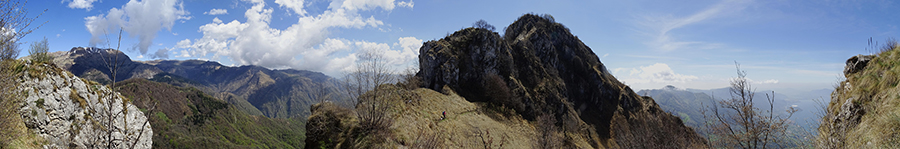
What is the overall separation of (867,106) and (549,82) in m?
45.8

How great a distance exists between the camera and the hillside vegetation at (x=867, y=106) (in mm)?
9906

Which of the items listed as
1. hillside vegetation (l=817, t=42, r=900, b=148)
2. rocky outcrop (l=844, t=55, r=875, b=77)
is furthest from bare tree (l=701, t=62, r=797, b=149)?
rocky outcrop (l=844, t=55, r=875, b=77)

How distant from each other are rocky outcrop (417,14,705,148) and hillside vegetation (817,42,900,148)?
790 inches

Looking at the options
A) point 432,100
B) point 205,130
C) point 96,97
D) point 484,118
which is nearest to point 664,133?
point 484,118

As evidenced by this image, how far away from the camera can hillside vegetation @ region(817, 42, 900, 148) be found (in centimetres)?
991

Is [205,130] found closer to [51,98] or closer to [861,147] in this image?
[51,98]

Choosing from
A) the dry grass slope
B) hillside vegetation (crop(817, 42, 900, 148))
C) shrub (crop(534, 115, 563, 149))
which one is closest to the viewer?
hillside vegetation (crop(817, 42, 900, 148))

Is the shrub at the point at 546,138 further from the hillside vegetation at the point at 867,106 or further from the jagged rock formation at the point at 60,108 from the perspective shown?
the jagged rock formation at the point at 60,108

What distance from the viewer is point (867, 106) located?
1186 cm

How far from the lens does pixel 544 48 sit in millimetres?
69562

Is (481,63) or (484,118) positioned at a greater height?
(481,63)

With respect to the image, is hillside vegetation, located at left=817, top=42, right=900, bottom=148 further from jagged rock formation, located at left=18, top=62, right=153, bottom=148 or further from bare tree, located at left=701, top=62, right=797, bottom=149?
jagged rock formation, located at left=18, top=62, right=153, bottom=148

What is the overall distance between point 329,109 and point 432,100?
12.6 m

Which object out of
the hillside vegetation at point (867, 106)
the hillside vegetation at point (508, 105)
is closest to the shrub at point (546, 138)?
the hillside vegetation at point (508, 105)
